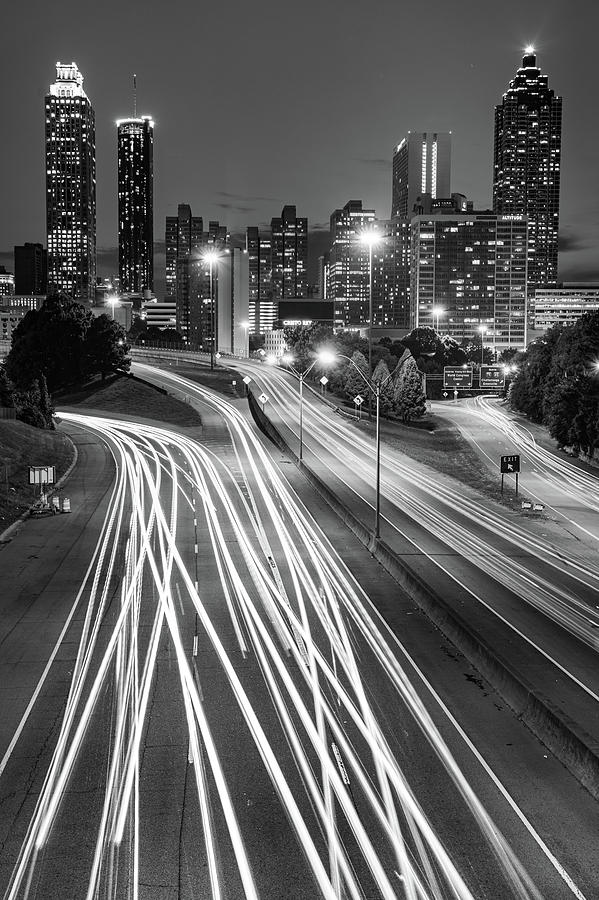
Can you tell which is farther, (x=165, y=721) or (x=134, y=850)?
(x=165, y=721)

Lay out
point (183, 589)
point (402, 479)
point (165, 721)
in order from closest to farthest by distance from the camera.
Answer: point (165, 721) < point (183, 589) < point (402, 479)

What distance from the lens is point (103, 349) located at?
87.8 metres

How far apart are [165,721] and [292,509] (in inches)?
959

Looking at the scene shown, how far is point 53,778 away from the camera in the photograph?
45.9 feet

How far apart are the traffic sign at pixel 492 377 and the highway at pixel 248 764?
288ft

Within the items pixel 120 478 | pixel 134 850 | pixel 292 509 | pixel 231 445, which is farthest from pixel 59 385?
pixel 134 850

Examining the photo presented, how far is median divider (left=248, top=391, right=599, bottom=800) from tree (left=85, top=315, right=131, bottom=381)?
205ft

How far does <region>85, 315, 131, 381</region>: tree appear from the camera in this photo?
8781 cm

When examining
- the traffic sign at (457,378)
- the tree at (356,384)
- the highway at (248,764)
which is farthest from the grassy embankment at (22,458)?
the traffic sign at (457,378)

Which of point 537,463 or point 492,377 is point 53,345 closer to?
point 537,463

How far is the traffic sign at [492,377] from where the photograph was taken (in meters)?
110

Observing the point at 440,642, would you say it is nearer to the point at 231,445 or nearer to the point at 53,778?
the point at 53,778

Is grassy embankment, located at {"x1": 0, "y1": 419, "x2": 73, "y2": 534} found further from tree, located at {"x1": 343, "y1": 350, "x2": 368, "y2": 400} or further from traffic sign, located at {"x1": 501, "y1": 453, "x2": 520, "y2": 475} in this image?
tree, located at {"x1": 343, "y1": 350, "x2": 368, "y2": 400}

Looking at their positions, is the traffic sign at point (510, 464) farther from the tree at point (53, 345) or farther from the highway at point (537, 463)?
the tree at point (53, 345)
